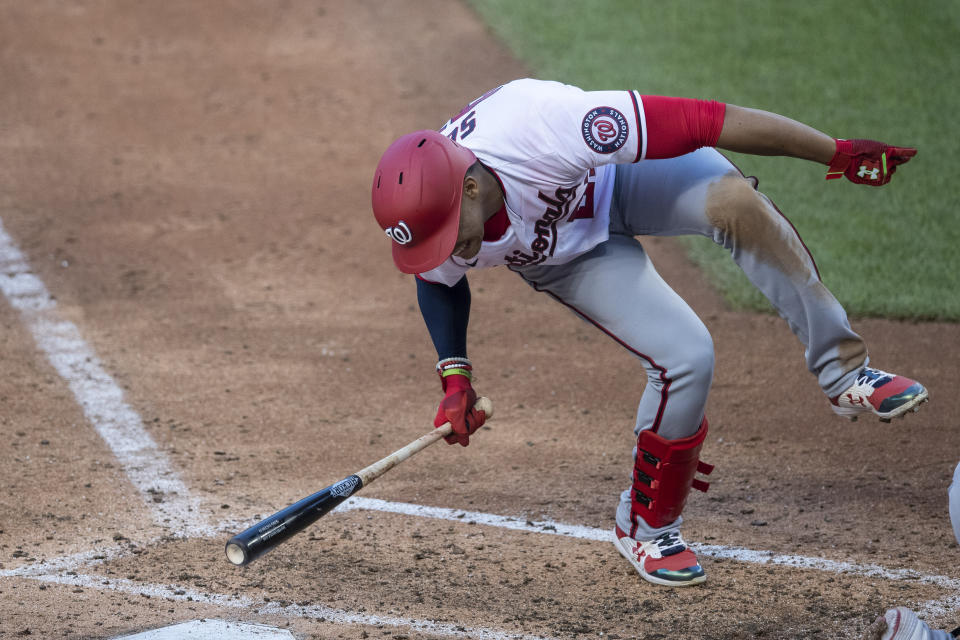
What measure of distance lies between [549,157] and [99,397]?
115 inches

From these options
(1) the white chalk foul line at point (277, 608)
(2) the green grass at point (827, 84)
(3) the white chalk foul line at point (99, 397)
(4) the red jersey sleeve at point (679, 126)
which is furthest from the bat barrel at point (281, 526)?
(2) the green grass at point (827, 84)

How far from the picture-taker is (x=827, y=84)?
900 cm

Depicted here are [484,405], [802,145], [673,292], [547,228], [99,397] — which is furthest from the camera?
[99,397]

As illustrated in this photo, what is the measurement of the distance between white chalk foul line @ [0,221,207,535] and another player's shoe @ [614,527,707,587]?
1659 millimetres

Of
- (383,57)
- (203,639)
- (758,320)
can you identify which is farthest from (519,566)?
(383,57)

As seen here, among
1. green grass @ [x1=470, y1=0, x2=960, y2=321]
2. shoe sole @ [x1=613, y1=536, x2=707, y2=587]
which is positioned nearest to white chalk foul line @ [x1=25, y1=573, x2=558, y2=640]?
shoe sole @ [x1=613, y1=536, x2=707, y2=587]

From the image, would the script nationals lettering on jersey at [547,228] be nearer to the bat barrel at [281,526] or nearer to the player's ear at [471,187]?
the player's ear at [471,187]

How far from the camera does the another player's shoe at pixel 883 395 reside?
12.1ft

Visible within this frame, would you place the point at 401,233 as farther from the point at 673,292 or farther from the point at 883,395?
the point at 883,395

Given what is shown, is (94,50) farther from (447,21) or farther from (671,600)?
(671,600)

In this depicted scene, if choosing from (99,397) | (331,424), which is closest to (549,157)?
(331,424)

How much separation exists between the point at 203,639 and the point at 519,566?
1.19 meters

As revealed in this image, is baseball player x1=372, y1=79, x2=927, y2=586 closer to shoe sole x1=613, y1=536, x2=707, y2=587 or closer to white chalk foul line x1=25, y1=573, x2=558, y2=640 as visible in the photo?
shoe sole x1=613, y1=536, x2=707, y2=587

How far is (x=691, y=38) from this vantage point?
9656 mm
